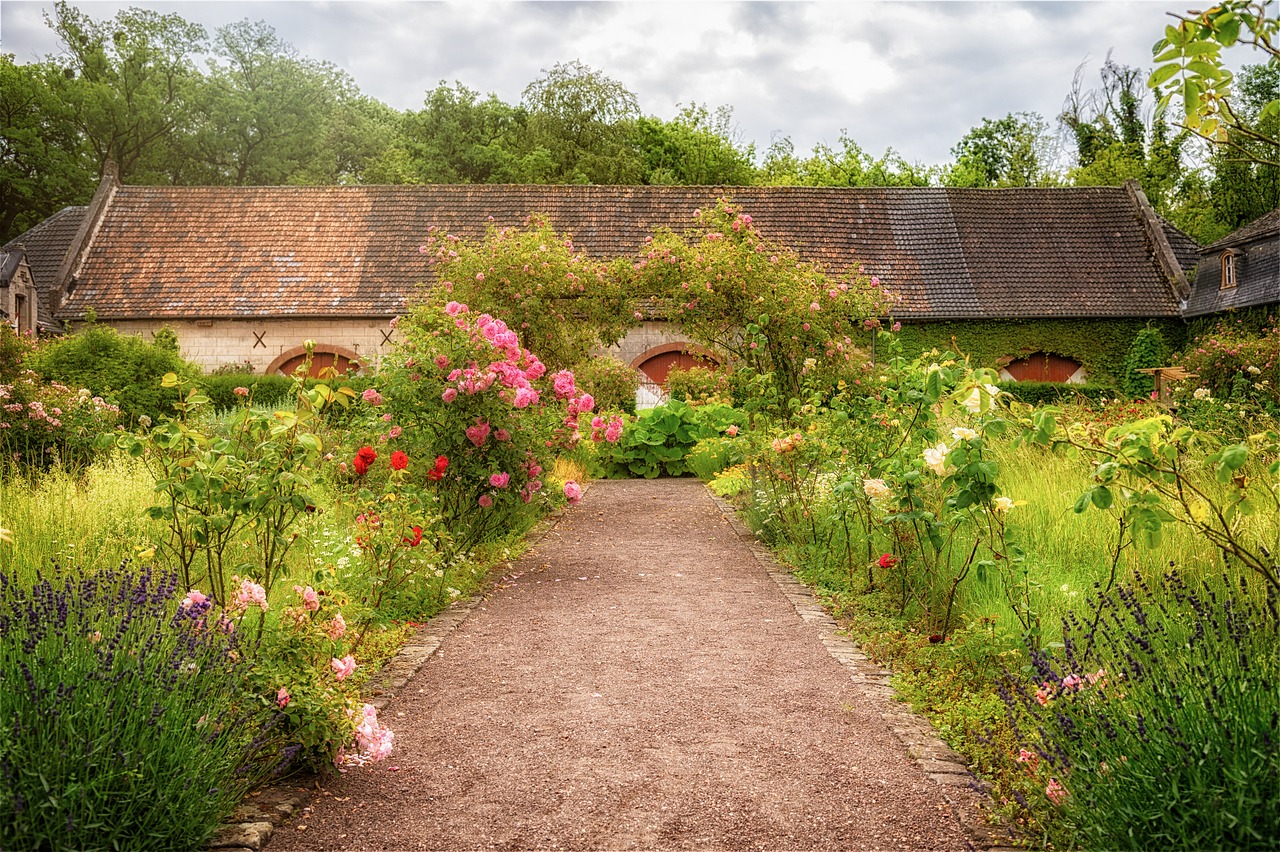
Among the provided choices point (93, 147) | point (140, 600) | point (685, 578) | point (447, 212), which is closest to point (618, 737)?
point (140, 600)

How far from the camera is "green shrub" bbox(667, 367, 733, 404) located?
17389 mm

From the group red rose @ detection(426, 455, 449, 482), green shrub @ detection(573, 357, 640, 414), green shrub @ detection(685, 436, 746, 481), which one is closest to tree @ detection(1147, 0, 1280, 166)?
red rose @ detection(426, 455, 449, 482)

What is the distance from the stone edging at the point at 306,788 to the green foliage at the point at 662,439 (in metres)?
7.57

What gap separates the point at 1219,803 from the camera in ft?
8.79

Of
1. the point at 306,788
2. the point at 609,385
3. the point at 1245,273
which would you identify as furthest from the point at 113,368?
the point at 1245,273

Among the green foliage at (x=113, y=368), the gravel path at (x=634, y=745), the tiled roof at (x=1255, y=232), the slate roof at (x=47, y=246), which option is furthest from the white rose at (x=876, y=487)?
the slate roof at (x=47, y=246)

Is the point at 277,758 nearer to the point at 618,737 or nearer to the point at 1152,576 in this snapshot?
the point at 618,737

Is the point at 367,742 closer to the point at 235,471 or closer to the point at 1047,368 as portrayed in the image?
the point at 235,471

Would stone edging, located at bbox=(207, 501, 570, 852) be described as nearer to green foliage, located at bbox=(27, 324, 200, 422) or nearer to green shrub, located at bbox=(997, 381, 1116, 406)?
green foliage, located at bbox=(27, 324, 200, 422)

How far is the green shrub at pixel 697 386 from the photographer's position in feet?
57.1

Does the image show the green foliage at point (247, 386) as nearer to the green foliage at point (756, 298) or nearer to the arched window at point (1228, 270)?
the green foliage at point (756, 298)

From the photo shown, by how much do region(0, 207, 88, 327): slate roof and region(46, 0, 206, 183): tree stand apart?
7231mm

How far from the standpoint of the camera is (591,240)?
79.2 feet

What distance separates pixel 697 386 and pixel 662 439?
10.9 feet
